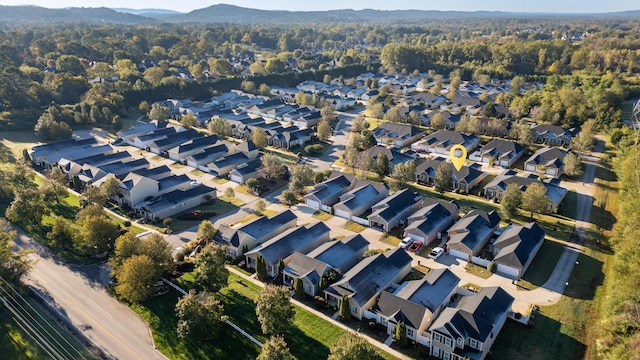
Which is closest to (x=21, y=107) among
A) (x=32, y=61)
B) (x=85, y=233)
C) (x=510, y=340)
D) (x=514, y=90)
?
(x=32, y=61)

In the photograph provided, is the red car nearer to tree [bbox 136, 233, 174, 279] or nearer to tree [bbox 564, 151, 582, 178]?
tree [bbox 136, 233, 174, 279]

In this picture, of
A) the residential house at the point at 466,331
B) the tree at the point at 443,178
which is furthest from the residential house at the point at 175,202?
the residential house at the point at 466,331

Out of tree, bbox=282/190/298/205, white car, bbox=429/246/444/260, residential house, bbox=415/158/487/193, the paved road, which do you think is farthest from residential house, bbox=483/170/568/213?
the paved road

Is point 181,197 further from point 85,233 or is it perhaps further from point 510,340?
point 510,340

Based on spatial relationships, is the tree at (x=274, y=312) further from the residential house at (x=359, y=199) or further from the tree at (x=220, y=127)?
the tree at (x=220, y=127)

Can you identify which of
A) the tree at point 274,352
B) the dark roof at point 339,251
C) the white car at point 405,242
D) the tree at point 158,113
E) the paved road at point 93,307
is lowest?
the paved road at point 93,307

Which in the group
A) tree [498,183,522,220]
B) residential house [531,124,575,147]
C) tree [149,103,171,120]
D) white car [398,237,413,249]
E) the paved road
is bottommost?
the paved road
